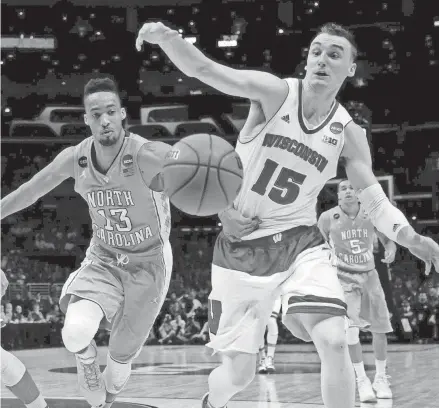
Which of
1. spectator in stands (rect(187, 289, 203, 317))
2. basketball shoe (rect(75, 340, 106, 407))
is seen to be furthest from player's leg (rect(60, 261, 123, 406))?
spectator in stands (rect(187, 289, 203, 317))

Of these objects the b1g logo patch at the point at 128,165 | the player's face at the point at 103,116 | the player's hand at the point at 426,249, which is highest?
the player's face at the point at 103,116

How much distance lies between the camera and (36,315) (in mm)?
17953

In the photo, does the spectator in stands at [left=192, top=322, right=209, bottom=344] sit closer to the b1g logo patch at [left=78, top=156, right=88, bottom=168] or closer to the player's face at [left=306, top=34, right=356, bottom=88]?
A: the b1g logo patch at [left=78, top=156, right=88, bottom=168]

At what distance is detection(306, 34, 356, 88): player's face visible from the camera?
3.86m

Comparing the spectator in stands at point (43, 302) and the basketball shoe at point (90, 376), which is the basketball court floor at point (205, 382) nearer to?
the basketball shoe at point (90, 376)

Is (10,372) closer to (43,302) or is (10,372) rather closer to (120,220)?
(120,220)

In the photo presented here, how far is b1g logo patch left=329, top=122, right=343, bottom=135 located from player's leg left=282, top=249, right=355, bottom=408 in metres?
0.61

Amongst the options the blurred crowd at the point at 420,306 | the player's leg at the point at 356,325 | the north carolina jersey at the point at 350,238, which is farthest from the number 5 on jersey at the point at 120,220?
the blurred crowd at the point at 420,306

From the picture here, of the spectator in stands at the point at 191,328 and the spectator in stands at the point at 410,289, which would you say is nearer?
the spectator in stands at the point at 191,328

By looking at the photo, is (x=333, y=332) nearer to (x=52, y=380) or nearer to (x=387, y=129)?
(x=52, y=380)

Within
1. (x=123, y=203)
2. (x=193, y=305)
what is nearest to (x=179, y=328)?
(x=193, y=305)

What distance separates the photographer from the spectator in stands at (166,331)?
18.4m

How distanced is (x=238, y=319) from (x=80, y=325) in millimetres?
1134

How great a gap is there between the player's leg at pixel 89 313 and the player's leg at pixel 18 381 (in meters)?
0.30
